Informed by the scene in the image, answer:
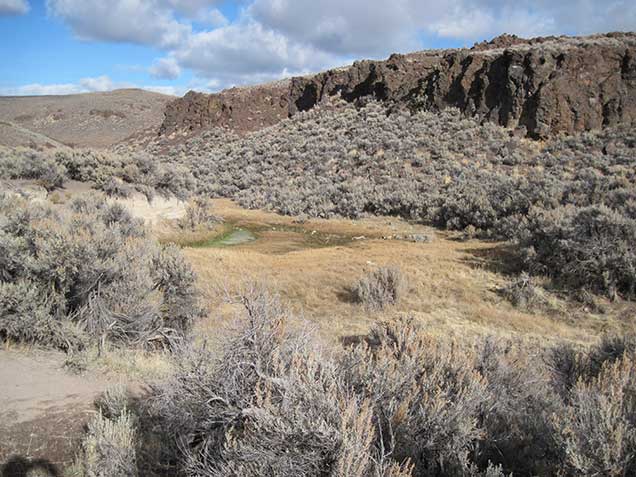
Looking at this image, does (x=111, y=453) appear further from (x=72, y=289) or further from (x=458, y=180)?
(x=458, y=180)

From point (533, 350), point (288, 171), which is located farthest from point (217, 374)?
point (288, 171)

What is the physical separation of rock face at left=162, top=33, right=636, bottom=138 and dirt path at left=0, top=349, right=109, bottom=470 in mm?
27131

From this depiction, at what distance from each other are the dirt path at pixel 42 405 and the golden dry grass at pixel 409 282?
1623 mm

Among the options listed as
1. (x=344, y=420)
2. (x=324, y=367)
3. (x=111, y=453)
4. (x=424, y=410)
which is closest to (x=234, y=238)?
(x=111, y=453)

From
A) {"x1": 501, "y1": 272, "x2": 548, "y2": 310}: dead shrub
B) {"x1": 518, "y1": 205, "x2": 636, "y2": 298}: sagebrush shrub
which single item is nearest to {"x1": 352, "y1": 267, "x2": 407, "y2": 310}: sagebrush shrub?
{"x1": 501, "y1": 272, "x2": 548, "y2": 310}: dead shrub

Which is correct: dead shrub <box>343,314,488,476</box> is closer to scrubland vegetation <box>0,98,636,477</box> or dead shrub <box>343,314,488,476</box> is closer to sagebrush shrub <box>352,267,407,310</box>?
scrubland vegetation <box>0,98,636,477</box>

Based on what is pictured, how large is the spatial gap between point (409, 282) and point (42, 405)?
8071mm

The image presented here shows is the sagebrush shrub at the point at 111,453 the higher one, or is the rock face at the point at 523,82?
the rock face at the point at 523,82

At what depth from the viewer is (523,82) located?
85.1 ft

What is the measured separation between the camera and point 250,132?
44.2 meters

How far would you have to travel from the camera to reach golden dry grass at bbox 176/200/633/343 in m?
8.30

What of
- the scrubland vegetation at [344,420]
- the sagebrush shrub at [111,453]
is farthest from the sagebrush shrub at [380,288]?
the sagebrush shrub at [111,453]

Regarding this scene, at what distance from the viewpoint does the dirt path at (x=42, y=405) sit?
3684mm

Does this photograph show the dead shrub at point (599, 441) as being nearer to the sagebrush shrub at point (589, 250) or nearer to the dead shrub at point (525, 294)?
the dead shrub at point (525, 294)
